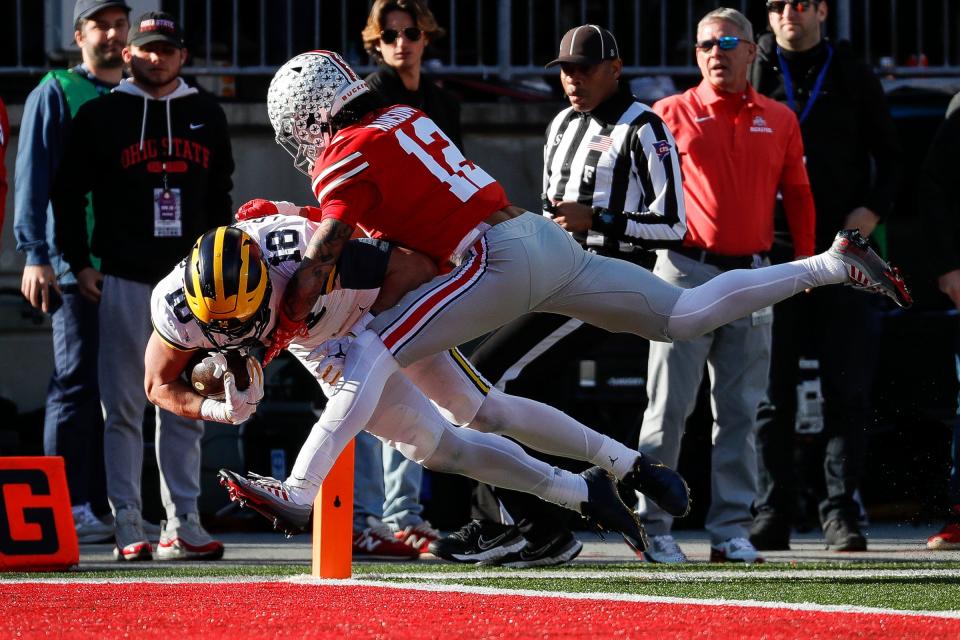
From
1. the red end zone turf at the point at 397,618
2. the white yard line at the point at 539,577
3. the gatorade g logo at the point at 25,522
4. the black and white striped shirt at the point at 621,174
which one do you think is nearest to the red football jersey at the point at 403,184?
the black and white striped shirt at the point at 621,174

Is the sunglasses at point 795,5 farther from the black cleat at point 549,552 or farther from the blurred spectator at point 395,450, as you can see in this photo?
the black cleat at point 549,552

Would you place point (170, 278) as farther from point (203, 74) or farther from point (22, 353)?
point (203, 74)

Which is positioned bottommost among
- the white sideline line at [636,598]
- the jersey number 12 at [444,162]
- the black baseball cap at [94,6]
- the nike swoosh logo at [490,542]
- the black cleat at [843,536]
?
the black cleat at [843,536]

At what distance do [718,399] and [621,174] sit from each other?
100 cm

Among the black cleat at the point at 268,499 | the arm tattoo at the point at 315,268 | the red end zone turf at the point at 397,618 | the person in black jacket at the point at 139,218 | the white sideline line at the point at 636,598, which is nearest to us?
the red end zone turf at the point at 397,618

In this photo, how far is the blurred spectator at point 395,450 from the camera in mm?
7012

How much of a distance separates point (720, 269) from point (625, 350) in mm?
1605

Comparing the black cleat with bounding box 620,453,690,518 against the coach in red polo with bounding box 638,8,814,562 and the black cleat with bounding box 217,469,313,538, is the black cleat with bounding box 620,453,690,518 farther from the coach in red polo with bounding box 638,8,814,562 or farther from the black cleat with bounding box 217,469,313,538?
the black cleat with bounding box 217,469,313,538

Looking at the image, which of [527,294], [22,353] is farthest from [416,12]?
[22,353]

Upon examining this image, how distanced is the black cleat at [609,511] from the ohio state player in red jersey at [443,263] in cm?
7

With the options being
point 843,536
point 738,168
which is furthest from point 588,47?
point 843,536

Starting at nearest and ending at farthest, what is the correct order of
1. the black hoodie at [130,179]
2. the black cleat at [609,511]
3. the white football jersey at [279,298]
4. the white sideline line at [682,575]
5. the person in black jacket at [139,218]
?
the white football jersey at [279,298] → the white sideline line at [682,575] → the black cleat at [609,511] → the person in black jacket at [139,218] → the black hoodie at [130,179]

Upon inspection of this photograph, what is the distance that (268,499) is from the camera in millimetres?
4918

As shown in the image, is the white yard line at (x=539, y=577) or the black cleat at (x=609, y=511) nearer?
the white yard line at (x=539, y=577)
